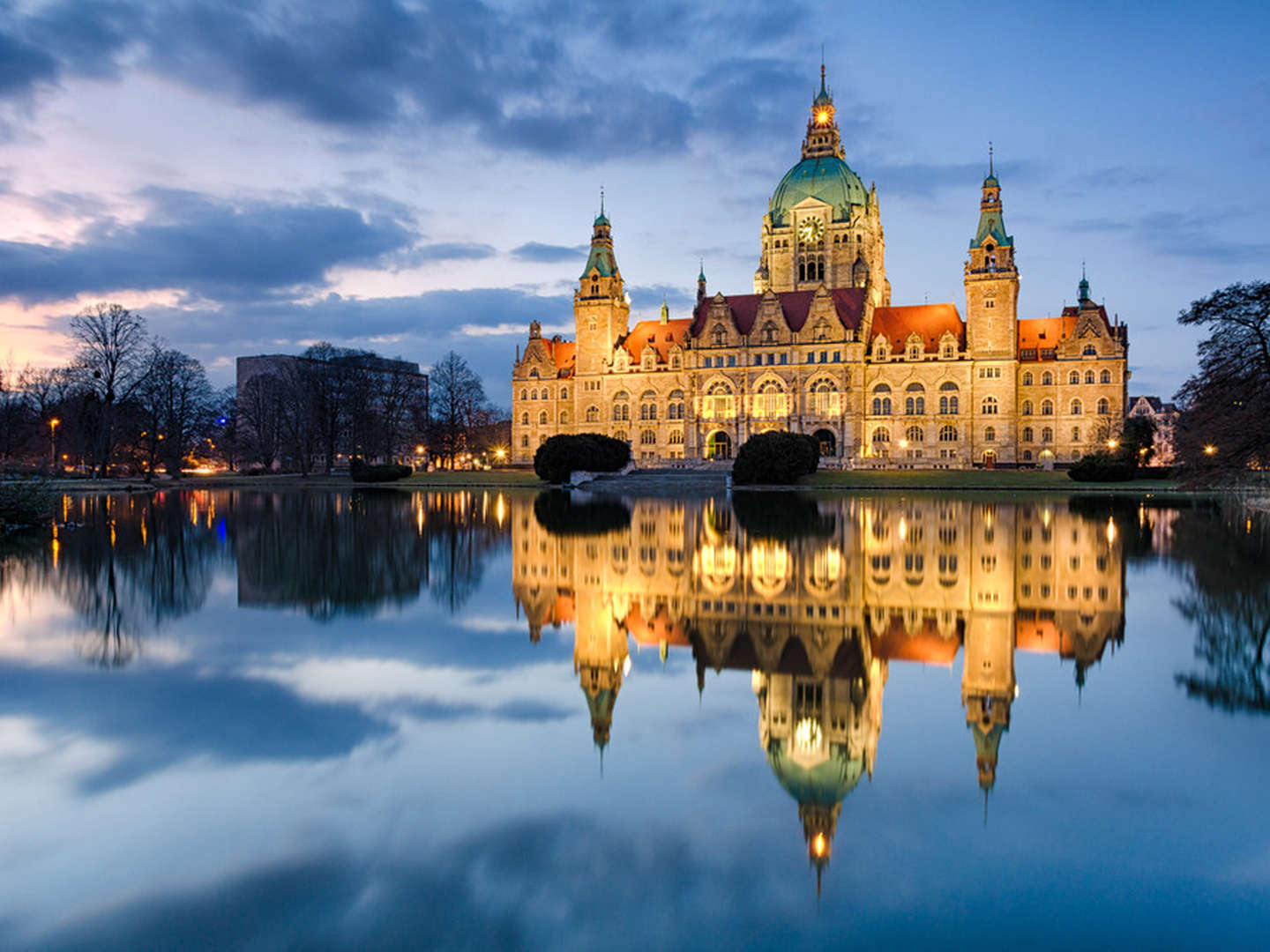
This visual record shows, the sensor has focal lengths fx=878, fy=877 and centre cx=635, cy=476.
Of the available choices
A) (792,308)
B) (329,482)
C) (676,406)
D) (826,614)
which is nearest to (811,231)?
(792,308)

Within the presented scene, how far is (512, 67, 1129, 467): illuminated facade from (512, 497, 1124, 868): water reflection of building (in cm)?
5551

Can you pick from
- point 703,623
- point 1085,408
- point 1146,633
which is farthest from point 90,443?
point 1085,408

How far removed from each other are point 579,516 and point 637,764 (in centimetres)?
2792

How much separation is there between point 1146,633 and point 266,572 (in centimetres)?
1590

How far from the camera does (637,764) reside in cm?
718

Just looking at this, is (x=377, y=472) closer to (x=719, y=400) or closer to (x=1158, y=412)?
(x=719, y=400)

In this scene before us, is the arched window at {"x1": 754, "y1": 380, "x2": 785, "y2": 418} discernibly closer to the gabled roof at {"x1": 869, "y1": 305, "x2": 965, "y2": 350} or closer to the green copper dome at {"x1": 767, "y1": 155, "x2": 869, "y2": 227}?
the gabled roof at {"x1": 869, "y1": 305, "x2": 965, "y2": 350}

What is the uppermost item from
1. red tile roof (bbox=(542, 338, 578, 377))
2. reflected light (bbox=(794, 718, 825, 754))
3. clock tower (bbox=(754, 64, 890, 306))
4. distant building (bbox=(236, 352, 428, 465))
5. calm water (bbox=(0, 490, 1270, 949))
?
clock tower (bbox=(754, 64, 890, 306))

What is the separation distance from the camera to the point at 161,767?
7102mm

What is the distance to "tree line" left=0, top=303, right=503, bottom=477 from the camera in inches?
2480

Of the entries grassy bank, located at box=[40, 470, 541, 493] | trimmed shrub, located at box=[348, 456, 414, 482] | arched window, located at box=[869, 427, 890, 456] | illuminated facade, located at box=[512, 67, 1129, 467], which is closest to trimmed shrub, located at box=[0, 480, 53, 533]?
grassy bank, located at box=[40, 470, 541, 493]

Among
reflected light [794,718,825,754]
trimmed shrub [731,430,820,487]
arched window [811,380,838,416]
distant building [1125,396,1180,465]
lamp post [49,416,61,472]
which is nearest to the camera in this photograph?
reflected light [794,718,825,754]

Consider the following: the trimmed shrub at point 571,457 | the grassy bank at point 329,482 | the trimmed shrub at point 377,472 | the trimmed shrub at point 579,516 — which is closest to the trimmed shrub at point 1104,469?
the trimmed shrub at point 579,516

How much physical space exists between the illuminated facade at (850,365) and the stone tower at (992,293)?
115mm
